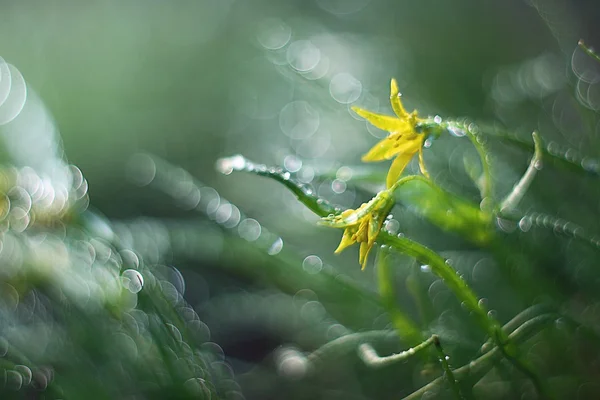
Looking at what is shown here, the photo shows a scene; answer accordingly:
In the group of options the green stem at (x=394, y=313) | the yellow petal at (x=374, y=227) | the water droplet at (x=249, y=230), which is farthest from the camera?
the water droplet at (x=249, y=230)

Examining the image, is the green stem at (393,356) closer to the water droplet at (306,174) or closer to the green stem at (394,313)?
the green stem at (394,313)

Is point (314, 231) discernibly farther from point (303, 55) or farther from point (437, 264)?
point (437, 264)

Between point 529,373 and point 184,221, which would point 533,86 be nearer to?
point 184,221

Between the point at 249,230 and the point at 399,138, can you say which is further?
the point at 249,230

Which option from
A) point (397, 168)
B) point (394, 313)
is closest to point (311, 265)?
point (394, 313)

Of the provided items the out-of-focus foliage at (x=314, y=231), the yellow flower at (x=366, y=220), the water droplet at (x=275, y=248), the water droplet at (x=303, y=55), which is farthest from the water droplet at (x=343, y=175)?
the water droplet at (x=303, y=55)

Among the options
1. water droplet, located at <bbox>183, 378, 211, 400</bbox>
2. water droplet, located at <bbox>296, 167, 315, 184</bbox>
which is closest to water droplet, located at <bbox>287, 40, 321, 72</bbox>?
water droplet, located at <bbox>296, 167, 315, 184</bbox>
